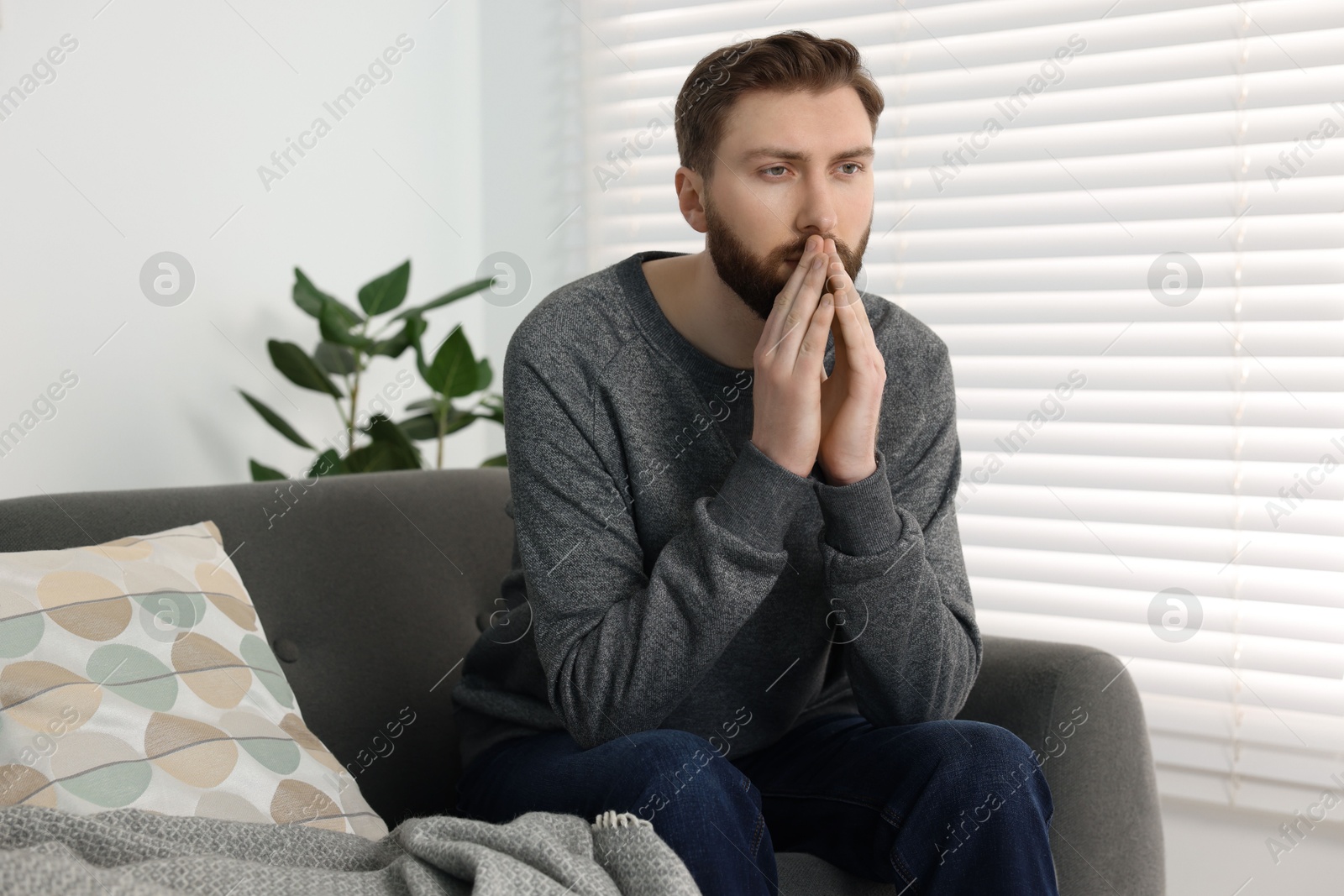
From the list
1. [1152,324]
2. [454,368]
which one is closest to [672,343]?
[454,368]

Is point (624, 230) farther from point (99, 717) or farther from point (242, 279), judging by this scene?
point (99, 717)

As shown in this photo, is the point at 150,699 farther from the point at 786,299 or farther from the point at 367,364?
the point at 367,364

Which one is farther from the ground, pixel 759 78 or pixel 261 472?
pixel 759 78

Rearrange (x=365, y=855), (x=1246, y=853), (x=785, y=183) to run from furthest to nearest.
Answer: (x=1246, y=853), (x=785, y=183), (x=365, y=855)

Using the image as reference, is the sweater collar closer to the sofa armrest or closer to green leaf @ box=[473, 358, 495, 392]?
the sofa armrest

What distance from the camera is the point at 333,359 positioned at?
2.04m

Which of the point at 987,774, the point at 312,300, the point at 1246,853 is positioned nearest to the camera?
the point at 987,774

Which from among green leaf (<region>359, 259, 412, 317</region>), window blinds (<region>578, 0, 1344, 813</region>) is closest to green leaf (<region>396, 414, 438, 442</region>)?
green leaf (<region>359, 259, 412, 317</region>)

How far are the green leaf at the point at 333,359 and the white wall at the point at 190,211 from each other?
131mm

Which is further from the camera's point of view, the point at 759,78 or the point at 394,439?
the point at 394,439

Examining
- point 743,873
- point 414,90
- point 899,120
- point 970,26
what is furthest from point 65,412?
point 970,26

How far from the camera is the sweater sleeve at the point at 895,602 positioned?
1140 millimetres

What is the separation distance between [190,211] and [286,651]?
0.98m

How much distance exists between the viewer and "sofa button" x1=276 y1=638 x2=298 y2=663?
1.31 m
